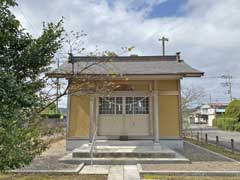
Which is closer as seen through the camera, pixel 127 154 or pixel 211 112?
pixel 127 154

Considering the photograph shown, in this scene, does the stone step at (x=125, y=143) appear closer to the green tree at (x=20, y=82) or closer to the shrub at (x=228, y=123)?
the green tree at (x=20, y=82)

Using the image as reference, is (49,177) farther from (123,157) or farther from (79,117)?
(79,117)

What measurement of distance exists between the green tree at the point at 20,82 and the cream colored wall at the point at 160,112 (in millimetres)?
7322

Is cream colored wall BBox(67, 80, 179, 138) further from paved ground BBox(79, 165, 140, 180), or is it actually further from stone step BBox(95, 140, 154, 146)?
paved ground BBox(79, 165, 140, 180)

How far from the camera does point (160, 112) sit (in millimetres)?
11945

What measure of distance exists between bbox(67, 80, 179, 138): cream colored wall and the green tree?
7.32m

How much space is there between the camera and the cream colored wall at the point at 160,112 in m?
11.8

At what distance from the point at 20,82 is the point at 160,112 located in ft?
29.4

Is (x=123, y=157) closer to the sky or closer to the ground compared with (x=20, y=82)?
closer to the ground

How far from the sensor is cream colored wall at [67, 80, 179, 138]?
1175 cm

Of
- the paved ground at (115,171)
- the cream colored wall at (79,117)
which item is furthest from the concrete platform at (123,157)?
the cream colored wall at (79,117)

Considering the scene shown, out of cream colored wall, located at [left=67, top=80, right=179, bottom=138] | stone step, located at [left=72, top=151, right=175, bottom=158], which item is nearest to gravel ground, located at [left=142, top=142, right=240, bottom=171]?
stone step, located at [left=72, top=151, right=175, bottom=158]

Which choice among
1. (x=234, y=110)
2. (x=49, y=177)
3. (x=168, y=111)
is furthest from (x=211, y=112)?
(x=49, y=177)

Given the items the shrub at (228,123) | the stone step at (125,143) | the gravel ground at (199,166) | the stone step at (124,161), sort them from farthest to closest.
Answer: the shrub at (228,123), the stone step at (125,143), the stone step at (124,161), the gravel ground at (199,166)
